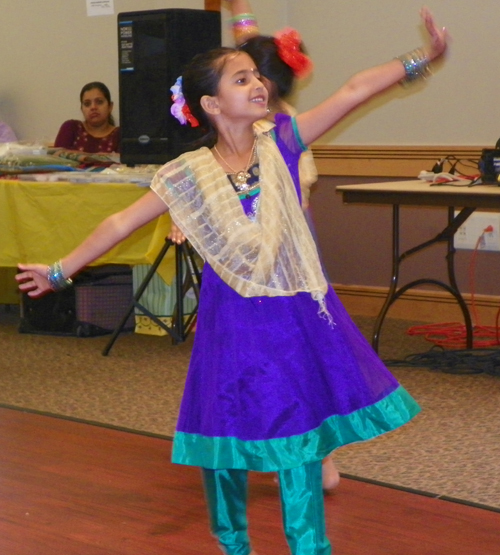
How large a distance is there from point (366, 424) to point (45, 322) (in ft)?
10.0

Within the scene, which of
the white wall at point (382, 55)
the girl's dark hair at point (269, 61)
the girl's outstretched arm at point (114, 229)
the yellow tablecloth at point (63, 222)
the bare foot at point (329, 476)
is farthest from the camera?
the white wall at point (382, 55)

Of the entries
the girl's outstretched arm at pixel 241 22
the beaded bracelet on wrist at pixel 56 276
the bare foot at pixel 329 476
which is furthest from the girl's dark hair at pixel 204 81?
the bare foot at pixel 329 476

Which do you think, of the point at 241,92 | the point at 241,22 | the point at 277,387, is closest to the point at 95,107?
the point at 241,22

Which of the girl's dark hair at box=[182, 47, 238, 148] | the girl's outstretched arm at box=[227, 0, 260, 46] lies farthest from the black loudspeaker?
the girl's dark hair at box=[182, 47, 238, 148]

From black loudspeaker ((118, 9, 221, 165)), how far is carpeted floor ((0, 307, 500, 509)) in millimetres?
894

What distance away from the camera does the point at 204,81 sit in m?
1.83

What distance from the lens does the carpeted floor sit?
253 cm

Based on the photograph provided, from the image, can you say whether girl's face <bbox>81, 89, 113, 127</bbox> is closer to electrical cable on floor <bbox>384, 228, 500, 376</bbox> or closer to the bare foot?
electrical cable on floor <bbox>384, 228, 500, 376</bbox>

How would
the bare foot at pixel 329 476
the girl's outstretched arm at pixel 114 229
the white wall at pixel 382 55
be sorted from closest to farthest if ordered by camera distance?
the girl's outstretched arm at pixel 114 229 → the bare foot at pixel 329 476 → the white wall at pixel 382 55

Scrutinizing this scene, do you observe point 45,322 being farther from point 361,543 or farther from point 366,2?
point 361,543

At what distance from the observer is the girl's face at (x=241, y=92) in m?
1.77

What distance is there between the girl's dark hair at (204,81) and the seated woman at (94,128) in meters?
3.16

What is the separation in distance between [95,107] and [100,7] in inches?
32.4

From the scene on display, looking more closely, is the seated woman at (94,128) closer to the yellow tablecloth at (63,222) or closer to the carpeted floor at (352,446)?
the yellow tablecloth at (63,222)
